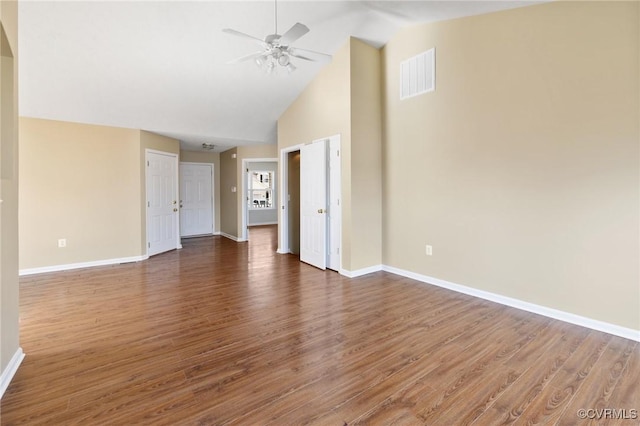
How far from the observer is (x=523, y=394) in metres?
1.85

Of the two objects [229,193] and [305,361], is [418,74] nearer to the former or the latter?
[305,361]

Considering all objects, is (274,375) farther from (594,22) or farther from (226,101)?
(226,101)

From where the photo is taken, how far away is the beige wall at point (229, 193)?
7.63 m

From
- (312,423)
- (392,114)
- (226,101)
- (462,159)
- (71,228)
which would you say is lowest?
(312,423)

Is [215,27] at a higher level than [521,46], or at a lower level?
higher

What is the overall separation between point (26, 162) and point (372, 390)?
229 inches

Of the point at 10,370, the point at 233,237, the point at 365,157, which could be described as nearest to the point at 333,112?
the point at 365,157

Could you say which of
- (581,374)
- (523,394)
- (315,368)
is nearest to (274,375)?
(315,368)

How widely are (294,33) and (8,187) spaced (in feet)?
8.28

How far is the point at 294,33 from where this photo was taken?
2725 millimetres

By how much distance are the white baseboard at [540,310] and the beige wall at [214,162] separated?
6174 millimetres

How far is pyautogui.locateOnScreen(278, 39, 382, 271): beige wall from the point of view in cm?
429

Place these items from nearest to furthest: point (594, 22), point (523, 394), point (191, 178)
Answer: point (523, 394) → point (594, 22) → point (191, 178)

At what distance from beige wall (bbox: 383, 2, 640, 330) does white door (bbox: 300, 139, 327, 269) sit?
50.6 inches
